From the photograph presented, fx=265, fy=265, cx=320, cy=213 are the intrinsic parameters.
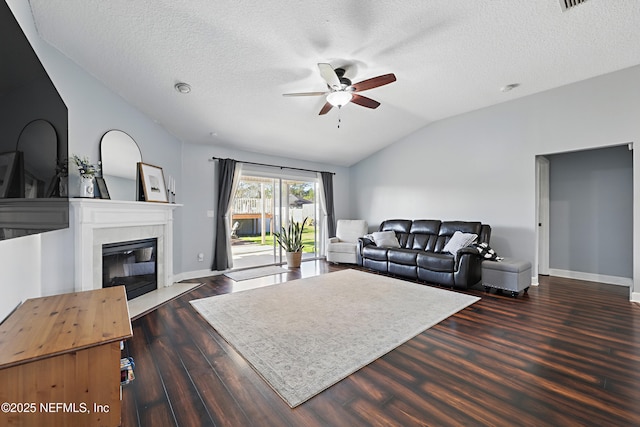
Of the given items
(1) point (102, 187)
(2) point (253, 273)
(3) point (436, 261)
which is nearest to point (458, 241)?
(3) point (436, 261)

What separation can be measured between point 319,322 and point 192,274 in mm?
3142

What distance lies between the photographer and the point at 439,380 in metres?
1.87

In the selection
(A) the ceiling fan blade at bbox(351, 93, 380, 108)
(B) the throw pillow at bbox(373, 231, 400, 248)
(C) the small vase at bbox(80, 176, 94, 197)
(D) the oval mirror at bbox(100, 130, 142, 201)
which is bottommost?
(B) the throw pillow at bbox(373, 231, 400, 248)

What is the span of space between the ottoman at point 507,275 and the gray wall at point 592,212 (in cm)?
170

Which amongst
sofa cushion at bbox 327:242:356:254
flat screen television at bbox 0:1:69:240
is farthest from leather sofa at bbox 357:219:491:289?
flat screen television at bbox 0:1:69:240

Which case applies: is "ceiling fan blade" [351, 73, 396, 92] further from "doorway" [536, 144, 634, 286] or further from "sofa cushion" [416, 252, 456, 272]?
"doorway" [536, 144, 634, 286]

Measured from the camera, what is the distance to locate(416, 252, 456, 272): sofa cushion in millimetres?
4164

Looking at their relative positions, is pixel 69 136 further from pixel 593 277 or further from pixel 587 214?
pixel 593 277

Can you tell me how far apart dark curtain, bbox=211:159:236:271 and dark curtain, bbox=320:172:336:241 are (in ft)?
8.42

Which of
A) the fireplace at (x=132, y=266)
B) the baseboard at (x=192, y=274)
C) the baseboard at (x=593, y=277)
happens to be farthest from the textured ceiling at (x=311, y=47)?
the baseboard at (x=593, y=277)

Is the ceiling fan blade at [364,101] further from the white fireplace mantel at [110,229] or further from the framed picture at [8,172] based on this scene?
the white fireplace mantel at [110,229]

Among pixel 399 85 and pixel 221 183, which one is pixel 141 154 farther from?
pixel 399 85

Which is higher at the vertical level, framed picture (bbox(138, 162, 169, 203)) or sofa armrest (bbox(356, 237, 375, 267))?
framed picture (bbox(138, 162, 169, 203))

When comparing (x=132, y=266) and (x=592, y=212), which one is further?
(x=592, y=212)
